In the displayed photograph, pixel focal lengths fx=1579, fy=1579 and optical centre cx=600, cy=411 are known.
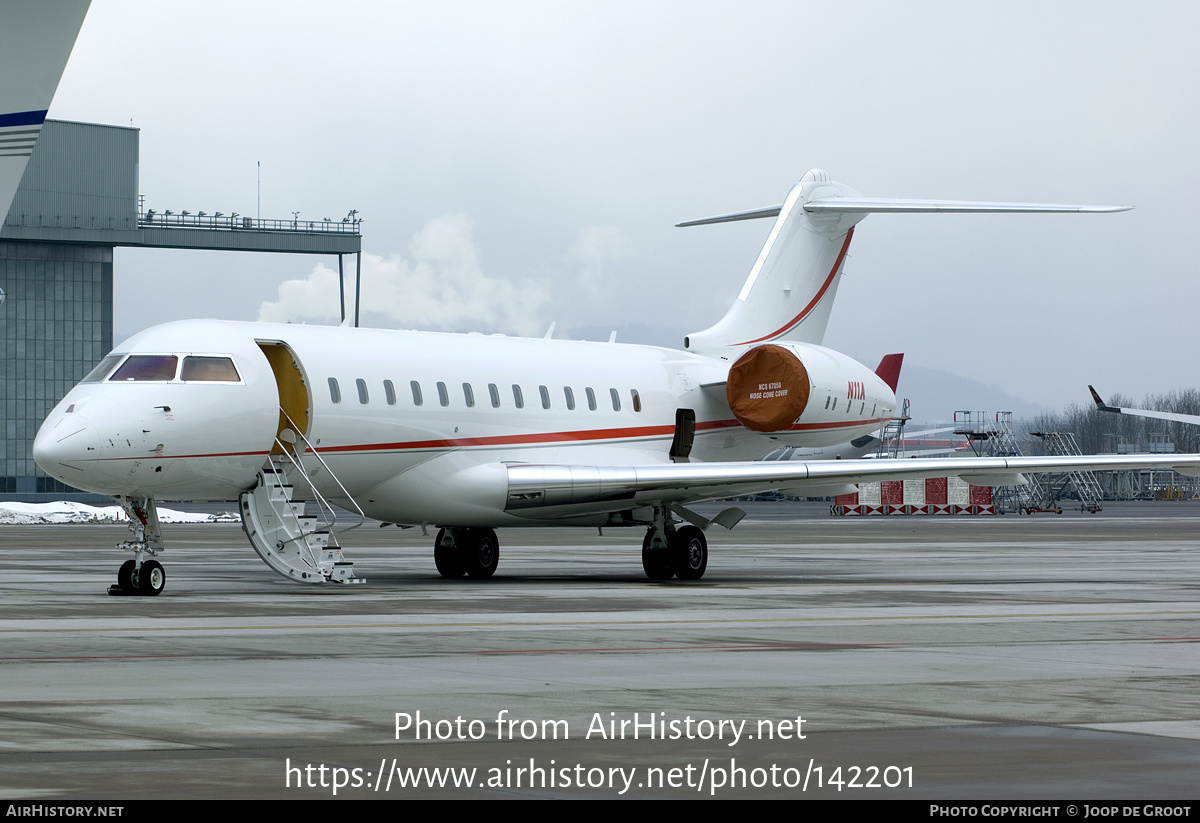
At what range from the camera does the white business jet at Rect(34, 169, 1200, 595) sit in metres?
21.3

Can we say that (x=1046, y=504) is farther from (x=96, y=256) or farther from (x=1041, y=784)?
(x=1041, y=784)

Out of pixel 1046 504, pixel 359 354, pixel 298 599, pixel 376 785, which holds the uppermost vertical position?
pixel 359 354

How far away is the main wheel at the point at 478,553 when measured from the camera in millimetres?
27156

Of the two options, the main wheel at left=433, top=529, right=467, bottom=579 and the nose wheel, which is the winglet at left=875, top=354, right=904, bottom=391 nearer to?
the main wheel at left=433, top=529, right=467, bottom=579

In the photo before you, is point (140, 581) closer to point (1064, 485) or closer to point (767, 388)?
point (767, 388)

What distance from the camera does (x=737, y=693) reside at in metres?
10.9

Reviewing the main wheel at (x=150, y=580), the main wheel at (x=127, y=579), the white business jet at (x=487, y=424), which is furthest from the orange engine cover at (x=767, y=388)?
the main wheel at (x=127, y=579)

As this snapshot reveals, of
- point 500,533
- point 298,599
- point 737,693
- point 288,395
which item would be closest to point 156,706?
point 737,693

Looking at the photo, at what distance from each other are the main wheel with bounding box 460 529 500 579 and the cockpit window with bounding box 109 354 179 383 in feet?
23.4

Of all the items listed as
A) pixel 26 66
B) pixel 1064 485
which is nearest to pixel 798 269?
pixel 26 66

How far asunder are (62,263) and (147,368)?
88.4 meters

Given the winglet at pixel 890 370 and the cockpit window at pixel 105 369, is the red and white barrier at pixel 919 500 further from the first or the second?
the cockpit window at pixel 105 369

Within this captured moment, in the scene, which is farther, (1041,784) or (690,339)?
(690,339)

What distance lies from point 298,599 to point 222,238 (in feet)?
305
